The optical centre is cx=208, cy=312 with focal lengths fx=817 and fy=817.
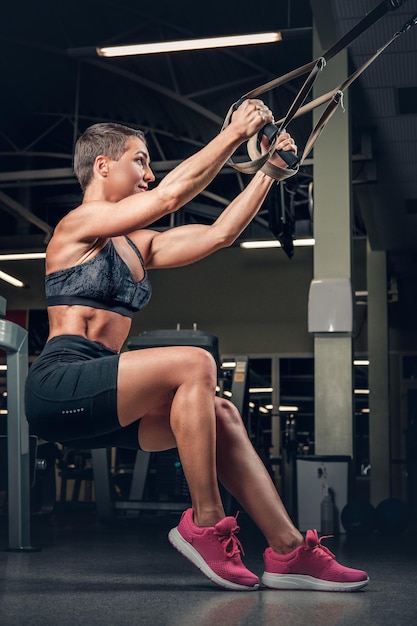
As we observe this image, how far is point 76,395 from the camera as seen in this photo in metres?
1.78

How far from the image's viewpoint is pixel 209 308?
11664 mm

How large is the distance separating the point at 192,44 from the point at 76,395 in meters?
3.84

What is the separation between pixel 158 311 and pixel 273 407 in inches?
84.2

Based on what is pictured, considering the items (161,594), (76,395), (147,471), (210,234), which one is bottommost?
(147,471)

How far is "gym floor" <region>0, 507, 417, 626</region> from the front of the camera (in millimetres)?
1501

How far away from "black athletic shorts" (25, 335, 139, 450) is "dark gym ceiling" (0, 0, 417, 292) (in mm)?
3567

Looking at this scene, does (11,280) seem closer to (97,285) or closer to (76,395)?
(97,285)

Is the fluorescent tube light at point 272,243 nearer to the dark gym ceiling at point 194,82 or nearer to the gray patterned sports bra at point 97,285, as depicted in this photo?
the dark gym ceiling at point 194,82

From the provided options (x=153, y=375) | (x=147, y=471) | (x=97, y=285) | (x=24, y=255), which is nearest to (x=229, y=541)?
(x=153, y=375)

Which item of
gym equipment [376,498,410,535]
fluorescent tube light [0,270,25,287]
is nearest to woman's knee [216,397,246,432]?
gym equipment [376,498,410,535]

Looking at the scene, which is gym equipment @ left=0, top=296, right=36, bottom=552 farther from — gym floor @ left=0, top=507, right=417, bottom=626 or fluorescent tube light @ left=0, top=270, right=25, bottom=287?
fluorescent tube light @ left=0, top=270, right=25, bottom=287

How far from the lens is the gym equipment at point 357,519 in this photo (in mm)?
4554

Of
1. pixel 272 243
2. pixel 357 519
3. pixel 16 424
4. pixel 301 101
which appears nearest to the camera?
pixel 301 101

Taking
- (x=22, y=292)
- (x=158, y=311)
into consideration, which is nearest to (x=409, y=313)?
(x=158, y=311)
